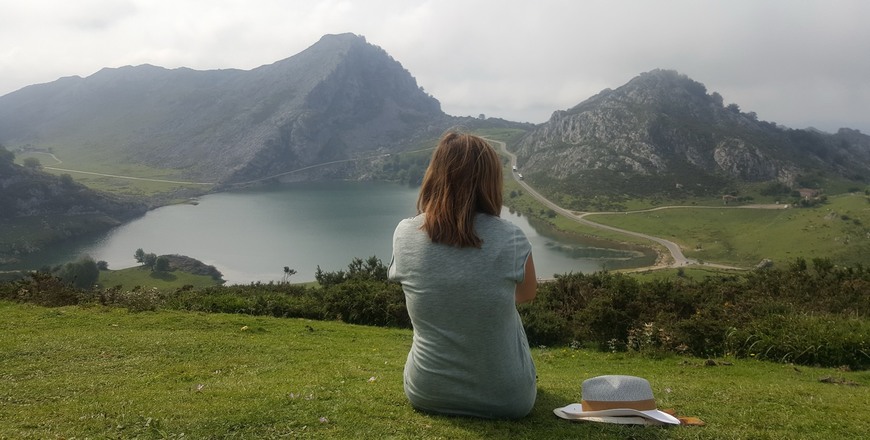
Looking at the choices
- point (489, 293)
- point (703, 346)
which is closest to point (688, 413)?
point (489, 293)

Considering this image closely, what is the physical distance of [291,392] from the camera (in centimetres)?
562

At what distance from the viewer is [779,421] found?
4797mm

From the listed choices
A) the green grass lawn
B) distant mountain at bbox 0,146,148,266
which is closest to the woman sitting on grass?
the green grass lawn

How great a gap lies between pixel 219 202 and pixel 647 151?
428ft

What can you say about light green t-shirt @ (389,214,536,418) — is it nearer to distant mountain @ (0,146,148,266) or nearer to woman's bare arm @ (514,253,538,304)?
woman's bare arm @ (514,253,538,304)

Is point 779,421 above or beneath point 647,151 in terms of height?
beneath

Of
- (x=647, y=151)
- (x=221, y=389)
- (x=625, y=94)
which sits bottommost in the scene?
(x=221, y=389)

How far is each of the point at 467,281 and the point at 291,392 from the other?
2930 mm

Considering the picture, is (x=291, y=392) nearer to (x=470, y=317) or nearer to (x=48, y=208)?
(x=470, y=317)

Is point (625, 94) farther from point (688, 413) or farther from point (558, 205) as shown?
point (688, 413)

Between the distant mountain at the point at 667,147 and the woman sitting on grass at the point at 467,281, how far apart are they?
448 ft

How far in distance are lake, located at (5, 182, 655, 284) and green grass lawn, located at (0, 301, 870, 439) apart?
188 feet

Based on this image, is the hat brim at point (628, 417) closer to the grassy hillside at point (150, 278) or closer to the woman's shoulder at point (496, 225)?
the woman's shoulder at point (496, 225)

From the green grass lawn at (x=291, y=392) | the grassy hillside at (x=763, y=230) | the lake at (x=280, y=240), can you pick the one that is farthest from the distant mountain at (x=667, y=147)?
the green grass lawn at (x=291, y=392)
